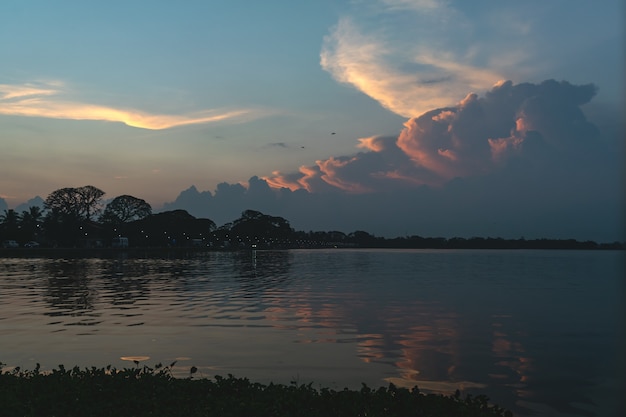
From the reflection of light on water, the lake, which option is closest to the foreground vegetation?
the reflection of light on water

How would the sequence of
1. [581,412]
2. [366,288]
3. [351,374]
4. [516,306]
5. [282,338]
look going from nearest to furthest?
1. [581,412]
2. [351,374]
3. [282,338]
4. [516,306]
5. [366,288]

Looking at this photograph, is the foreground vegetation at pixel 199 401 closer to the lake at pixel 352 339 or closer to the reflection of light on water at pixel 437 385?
the reflection of light on water at pixel 437 385

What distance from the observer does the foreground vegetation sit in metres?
11.5

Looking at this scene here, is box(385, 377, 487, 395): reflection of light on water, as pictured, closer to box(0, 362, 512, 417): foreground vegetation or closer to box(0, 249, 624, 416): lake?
box(0, 249, 624, 416): lake

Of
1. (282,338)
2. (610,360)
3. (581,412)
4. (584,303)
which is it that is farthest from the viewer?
(584,303)

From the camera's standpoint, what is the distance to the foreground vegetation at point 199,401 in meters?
11.5

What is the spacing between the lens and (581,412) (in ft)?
51.3

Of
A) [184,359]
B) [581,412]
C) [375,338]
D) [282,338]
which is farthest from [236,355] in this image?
[581,412]

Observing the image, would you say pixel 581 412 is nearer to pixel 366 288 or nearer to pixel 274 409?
pixel 274 409

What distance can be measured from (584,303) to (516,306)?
7663mm

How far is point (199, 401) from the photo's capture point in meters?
12.4

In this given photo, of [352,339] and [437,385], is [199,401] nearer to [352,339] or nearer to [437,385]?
[437,385]

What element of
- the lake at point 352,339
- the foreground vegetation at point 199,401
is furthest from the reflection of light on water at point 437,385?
the foreground vegetation at point 199,401

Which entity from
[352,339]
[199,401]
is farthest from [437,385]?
[199,401]
